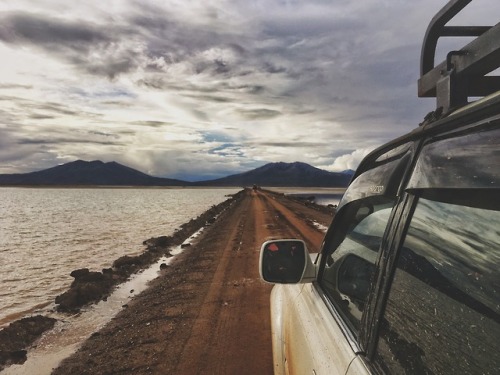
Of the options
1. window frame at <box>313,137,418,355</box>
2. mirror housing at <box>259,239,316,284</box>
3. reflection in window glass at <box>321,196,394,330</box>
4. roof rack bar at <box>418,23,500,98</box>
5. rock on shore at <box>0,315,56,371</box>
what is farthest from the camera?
rock on shore at <box>0,315,56,371</box>

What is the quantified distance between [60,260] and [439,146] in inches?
637

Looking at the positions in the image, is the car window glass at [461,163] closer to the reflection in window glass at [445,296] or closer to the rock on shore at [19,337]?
the reflection in window glass at [445,296]

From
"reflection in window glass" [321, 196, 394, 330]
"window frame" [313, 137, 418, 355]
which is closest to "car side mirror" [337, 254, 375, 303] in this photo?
"reflection in window glass" [321, 196, 394, 330]

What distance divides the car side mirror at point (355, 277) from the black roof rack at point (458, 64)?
0.78m

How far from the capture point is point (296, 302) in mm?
2797

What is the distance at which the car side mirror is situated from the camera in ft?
5.75

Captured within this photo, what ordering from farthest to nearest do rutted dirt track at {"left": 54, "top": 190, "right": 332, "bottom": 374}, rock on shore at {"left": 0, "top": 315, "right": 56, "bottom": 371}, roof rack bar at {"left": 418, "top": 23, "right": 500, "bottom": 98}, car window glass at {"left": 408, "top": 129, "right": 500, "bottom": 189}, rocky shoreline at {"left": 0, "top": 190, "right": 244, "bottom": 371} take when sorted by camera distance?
rocky shoreline at {"left": 0, "top": 190, "right": 244, "bottom": 371} → rock on shore at {"left": 0, "top": 315, "right": 56, "bottom": 371} → rutted dirt track at {"left": 54, "top": 190, "right": 332, "bottom": 374} → roof rack bar at {"left": 418, "top": 23, "right": 500, "bottom": 98} → car window glass at {"left": 408, "top": 129, "right": 500, "bottom": 189}

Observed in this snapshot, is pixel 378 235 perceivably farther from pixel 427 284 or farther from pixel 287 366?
pixel 287 366

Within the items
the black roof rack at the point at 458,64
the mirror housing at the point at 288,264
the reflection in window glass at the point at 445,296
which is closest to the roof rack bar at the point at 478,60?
the black roof rack at the point at 458,64

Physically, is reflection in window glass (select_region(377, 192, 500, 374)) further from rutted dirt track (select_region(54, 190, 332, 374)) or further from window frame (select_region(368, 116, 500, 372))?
rutted dirt track (select_region(54, 190, 332, 374))

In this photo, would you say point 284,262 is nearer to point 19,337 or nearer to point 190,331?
point 190,331

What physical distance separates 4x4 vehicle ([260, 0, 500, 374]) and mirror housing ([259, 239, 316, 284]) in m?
0.29

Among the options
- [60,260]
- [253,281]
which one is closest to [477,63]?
[253,281]

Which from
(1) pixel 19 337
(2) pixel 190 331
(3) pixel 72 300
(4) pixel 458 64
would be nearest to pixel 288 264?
(4) pixel 458 64
